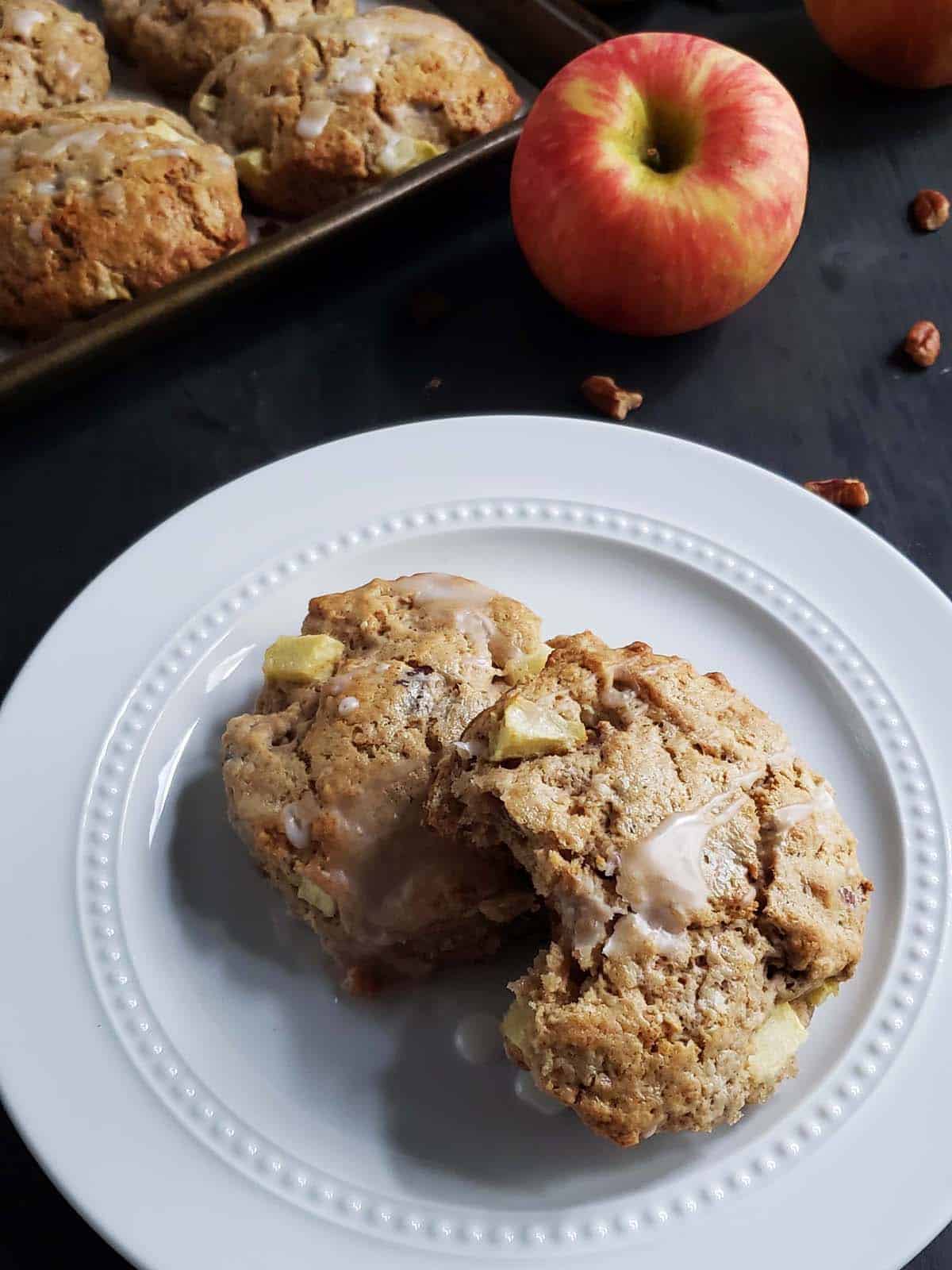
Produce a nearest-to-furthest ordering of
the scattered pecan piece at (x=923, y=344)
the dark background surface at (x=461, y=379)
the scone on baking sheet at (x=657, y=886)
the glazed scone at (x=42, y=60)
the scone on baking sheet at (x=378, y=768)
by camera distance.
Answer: the scone on baking sheet at (x=657, y=886) → the scone on baking sheet at (x=378, y=768) → the dark background surface at (x=461, y=379) → the scattered pecan piece at (x=923, y=344) → the glazed scone at (x=42, y=60)

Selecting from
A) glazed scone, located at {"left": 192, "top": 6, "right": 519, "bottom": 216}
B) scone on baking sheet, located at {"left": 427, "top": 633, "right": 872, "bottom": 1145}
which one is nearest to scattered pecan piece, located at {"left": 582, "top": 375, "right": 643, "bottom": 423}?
glazed scone, located at {"left": 192, "top": 6, "right": 519, "bottom": 216}

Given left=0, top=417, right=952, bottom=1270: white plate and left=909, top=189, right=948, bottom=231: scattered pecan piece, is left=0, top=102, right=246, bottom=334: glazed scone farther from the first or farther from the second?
left=909, top=189, right=948, bottom=231: scattered pecan piece

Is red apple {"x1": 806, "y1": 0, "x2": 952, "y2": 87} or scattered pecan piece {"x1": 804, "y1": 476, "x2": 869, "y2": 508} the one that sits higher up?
red apple {"x1": 806, "y1": 0, "x2": 952, "y2": 87}

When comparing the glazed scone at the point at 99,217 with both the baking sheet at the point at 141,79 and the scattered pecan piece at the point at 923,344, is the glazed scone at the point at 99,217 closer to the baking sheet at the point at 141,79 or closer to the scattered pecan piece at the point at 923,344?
the baking sheet at the point at 141,79

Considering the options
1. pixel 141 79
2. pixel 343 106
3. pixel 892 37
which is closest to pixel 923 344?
pixel 892 37

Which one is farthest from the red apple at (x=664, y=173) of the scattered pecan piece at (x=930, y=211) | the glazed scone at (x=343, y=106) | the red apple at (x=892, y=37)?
the red apple at (x=892, y=37)

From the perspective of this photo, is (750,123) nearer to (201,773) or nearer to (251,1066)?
(201,773)

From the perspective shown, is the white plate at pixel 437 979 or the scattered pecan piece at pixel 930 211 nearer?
the white plate at pixel 437 979
